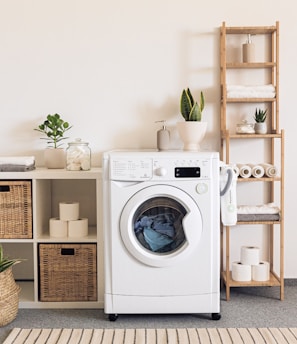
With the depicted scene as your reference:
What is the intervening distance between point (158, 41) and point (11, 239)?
1.54 m

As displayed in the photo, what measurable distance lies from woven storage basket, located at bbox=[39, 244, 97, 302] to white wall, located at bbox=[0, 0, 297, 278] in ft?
2.45

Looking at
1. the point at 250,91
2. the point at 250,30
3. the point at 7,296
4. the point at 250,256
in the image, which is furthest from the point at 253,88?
the point at 7,296

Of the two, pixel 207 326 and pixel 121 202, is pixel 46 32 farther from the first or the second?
pixel 207 326

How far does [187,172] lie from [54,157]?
97 centimetres

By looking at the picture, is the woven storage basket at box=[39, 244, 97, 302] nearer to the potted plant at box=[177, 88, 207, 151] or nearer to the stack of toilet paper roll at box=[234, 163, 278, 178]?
the potted plant at box=[177, 88, 207, 151]

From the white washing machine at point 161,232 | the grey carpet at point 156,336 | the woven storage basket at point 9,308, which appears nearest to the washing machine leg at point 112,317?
the white washing machine at point 161,232

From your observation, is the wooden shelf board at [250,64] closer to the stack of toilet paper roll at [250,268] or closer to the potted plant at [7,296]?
the stack of toilet paper roll at [250,268]

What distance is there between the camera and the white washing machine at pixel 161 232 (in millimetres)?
3076

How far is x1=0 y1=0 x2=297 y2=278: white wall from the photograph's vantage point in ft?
12.2

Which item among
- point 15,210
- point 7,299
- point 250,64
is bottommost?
point 7,299

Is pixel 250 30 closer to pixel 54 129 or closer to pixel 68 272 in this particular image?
pixel 54 129

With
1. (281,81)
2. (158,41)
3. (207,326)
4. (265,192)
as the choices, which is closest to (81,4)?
(158,41)

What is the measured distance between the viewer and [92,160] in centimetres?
379

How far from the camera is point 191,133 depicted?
11.6ft
